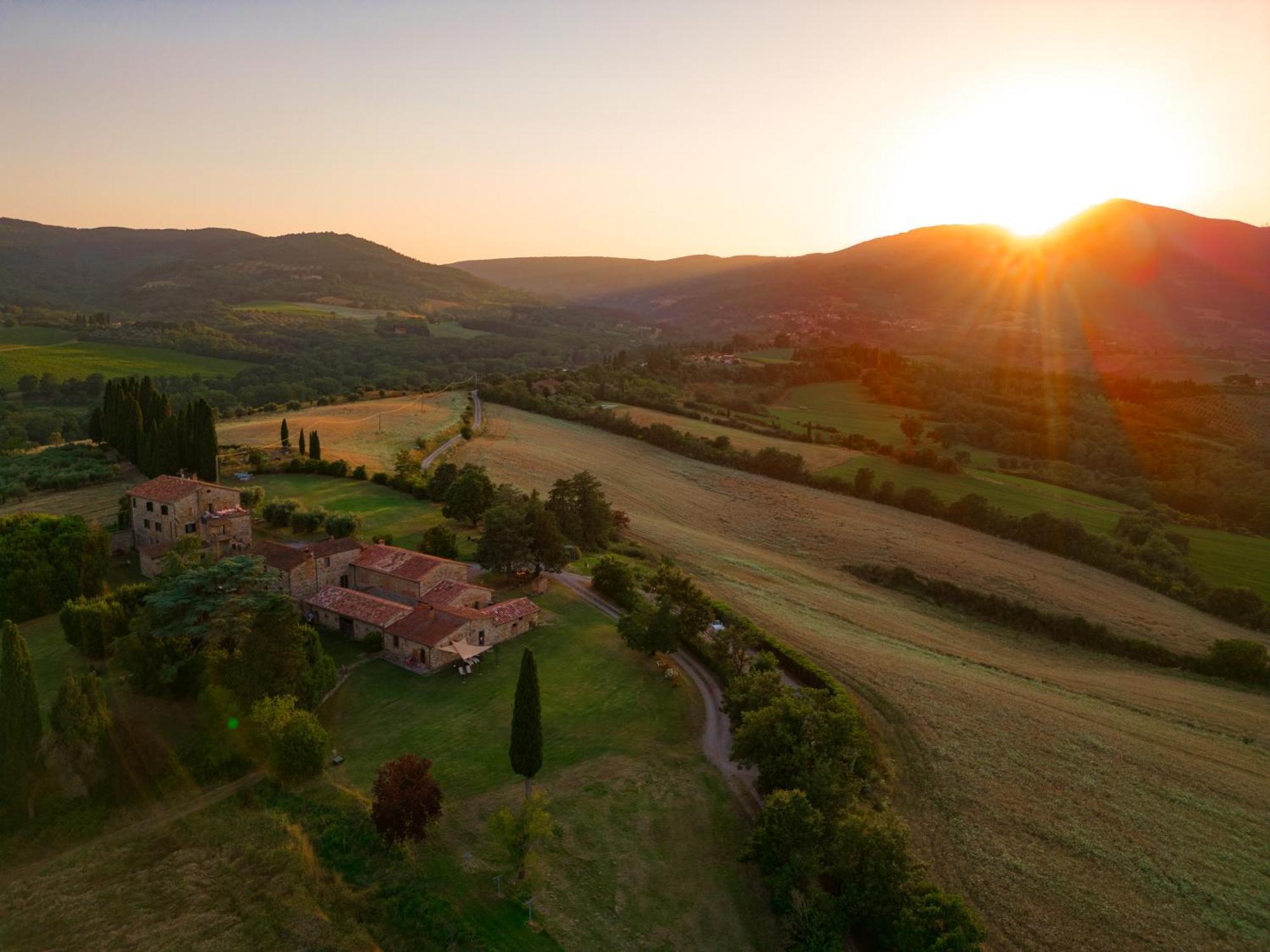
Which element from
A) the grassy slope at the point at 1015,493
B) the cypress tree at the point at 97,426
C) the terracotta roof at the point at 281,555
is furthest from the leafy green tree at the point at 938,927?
the cypress tree at the point at 97,426

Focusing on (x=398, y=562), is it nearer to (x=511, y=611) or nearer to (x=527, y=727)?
(x=511, y=611)

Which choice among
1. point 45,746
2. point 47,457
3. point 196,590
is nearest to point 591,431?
point 47,457

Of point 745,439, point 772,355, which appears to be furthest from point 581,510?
point 772,355

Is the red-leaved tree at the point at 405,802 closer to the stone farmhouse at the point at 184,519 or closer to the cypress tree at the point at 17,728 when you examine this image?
the cypress tree at the point at 17,728

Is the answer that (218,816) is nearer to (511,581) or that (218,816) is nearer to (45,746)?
(45,746)

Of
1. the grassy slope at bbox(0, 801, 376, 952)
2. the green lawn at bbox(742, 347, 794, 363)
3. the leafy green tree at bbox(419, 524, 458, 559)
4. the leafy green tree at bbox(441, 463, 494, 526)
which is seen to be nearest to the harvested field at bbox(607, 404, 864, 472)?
the leafy green tree at bbox(441, 463, 494, 526)

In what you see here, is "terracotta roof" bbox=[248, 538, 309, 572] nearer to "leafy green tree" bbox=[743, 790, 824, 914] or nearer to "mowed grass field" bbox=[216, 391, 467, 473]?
"mowed grass field" bbox=[216, 391, 467, 473]
